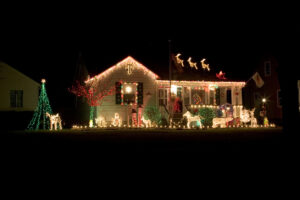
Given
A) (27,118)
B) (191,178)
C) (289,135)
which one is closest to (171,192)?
(191,178)

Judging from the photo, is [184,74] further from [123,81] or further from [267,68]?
[267,68]

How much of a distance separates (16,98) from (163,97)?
12346 millimetres

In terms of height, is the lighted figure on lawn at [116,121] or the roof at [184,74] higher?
the roof at [184,74]

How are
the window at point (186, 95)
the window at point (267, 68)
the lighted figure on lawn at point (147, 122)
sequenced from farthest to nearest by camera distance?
the window at point (267, 68) < the window at point (186, 95) < the lighted figure on lawn at point (147, 122)

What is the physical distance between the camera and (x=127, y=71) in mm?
23047

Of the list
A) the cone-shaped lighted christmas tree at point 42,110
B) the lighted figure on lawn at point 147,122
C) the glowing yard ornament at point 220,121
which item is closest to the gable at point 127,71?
the lighted figure on lawn at point 147,122

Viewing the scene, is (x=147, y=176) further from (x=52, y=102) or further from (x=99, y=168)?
(x=52, y=102)

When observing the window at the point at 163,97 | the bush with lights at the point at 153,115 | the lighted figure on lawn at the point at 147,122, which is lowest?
the lighted figure on lawn at the point at 147,122

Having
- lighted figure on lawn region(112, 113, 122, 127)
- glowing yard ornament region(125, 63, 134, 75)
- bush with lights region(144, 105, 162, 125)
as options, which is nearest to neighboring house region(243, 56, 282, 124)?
bush with lights region(144, 105, 162, 125)

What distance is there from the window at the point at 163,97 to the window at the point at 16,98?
1167 centimetres

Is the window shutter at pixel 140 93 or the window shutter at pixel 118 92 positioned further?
the window shutter at pixel 140 93

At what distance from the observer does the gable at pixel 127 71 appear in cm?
2265

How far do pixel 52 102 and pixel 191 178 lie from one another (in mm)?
36164

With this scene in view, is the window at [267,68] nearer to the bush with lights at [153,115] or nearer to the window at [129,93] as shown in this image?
the bush with lights at [153,115]
